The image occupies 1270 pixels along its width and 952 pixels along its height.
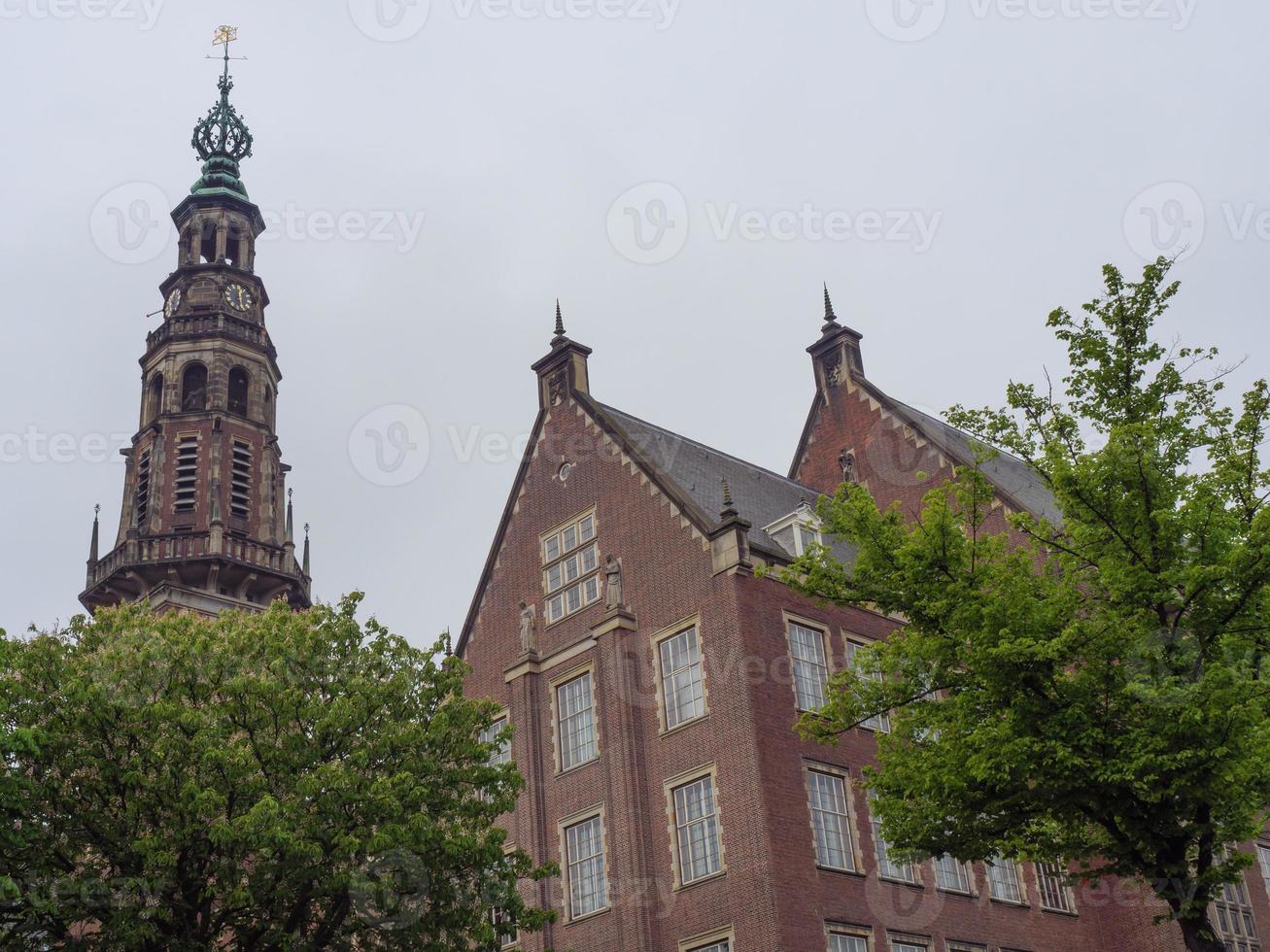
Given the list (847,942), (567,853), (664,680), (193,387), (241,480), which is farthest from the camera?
(193,387)

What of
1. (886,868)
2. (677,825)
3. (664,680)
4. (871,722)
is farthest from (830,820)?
(664,680)

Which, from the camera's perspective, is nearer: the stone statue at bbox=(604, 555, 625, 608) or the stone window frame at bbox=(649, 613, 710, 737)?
the stone window frame at bbox=(649, 613, 710, 737)

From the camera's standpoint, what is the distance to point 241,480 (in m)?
67.6

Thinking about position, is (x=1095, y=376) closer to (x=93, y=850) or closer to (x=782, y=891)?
(x=782, y=891)

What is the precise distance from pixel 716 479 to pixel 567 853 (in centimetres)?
1176

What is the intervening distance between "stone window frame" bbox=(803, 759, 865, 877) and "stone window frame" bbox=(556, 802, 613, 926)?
5.09 metres

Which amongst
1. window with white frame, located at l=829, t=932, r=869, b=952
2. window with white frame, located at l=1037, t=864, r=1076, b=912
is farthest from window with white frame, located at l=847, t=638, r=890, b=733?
window with white frame, located at l=1037, t=864, r=1076, b=912

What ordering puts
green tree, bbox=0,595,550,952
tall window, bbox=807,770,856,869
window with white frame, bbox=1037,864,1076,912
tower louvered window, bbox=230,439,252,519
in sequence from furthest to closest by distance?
tower louvered window, bbox=230,439,252,519 → window with white frame, bbox=1037,864,1076,912 → tall window, bbox=807,770,856,869 → green tree, bbox=0,595,550,952

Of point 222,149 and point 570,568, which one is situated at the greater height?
point 222,149

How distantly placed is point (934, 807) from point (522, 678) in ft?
61.6

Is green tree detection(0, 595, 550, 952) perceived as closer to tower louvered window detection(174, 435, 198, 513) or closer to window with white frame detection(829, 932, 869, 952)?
window with white frame detection(829, 932, 869, 952)

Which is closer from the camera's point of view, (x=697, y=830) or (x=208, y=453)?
(x=697, y=830)

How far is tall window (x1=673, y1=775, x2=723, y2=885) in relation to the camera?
32.3m

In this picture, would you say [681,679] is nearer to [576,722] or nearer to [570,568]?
[576,722]
